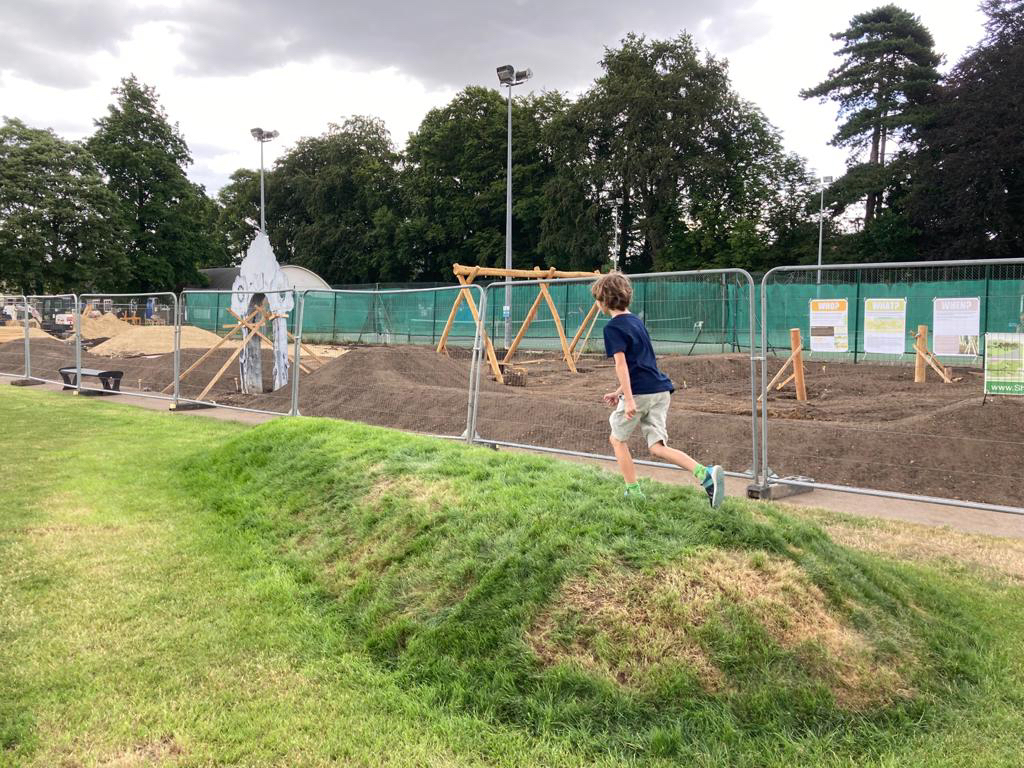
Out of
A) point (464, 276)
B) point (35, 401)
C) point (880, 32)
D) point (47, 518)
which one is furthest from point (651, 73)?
point (47, 518)

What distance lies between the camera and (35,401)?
48.7 ft

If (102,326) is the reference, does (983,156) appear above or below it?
above

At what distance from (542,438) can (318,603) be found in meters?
5.40

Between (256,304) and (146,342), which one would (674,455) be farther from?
(146,342)

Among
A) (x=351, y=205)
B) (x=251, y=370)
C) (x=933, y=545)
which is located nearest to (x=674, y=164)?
(x=351, y=205)

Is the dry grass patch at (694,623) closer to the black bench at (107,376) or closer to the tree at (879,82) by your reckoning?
the black bench at (107,376)

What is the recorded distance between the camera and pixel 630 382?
16.1ft

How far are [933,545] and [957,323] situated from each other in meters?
2.26

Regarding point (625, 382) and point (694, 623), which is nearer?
point (694, 623)

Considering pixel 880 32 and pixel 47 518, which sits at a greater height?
pixel 880 32

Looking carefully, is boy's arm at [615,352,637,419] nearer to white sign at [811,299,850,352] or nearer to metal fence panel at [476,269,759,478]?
metal fence panel at [476,269,759,478]

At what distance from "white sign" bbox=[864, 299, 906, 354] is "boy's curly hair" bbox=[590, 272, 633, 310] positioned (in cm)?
328

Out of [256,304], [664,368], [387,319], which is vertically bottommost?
[664,368]

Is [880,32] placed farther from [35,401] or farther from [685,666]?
[685,666]
